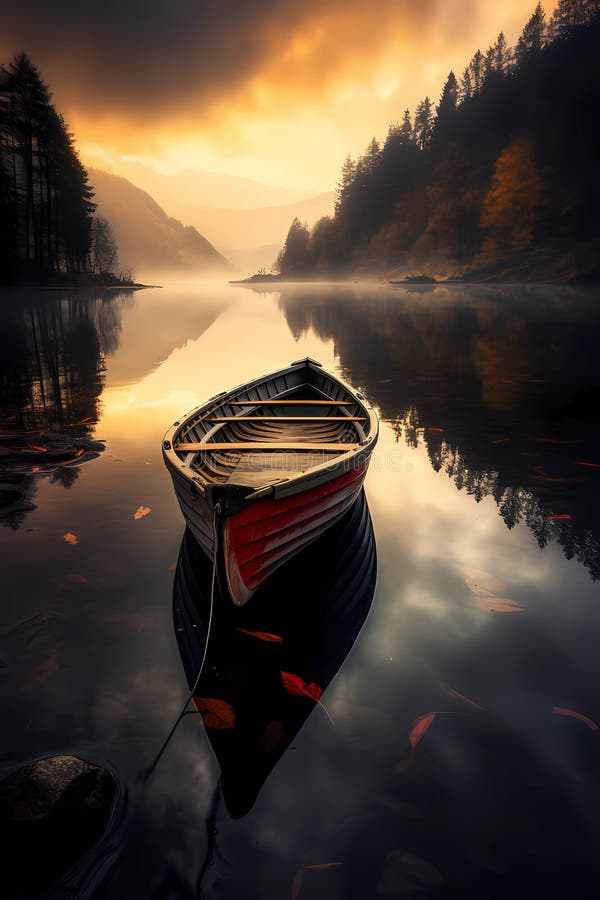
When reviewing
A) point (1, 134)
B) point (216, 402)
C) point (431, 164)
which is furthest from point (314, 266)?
point (216, 402)

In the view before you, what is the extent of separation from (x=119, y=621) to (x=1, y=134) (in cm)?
6057

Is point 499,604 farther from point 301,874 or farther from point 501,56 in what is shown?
point 501,56

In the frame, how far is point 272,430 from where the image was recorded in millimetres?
8242

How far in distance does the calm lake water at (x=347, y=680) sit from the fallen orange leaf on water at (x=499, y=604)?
0.04 metres

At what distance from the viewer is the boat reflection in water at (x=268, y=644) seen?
3.31 meters

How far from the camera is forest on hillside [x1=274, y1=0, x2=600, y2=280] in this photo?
55.7 meters

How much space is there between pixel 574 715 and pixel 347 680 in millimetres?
1652

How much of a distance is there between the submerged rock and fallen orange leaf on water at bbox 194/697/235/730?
723 millimetres

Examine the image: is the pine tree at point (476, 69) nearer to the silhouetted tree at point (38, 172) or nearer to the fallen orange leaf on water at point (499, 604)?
the silhouetted tree at point (38, 172)

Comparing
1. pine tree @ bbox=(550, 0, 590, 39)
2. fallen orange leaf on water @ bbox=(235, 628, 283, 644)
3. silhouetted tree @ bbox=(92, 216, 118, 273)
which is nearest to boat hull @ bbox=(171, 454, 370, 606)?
fallen orange leaf on water @ bbox=(235, 628, 283, 644)

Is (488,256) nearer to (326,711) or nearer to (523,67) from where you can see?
(523,67)

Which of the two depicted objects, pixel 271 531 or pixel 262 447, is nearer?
pixel 271 531

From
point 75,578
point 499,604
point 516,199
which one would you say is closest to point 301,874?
point 499,604

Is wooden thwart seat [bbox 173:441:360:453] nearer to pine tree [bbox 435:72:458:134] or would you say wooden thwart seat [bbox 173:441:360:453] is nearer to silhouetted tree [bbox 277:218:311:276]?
pine tree [bbox 435:72:458:134]
